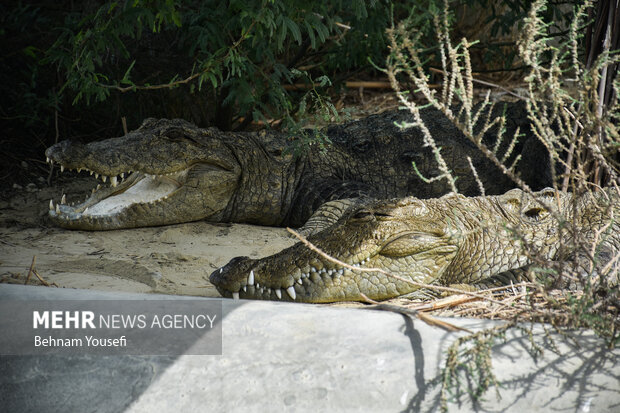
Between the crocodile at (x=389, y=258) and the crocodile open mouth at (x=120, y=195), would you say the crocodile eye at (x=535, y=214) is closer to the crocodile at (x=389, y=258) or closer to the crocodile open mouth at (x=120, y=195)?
the crocodile at (x=389, y=258)

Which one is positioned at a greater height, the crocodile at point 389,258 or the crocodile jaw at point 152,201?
the crocodile at point 389,258

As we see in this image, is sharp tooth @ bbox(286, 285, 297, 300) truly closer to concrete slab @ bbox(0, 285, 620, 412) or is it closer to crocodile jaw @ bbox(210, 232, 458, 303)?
crocodile jaw @ bbox(210, 232, 458, 303)

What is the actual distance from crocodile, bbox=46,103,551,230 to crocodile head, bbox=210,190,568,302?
2.19 m

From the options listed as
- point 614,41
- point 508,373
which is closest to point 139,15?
point 614,41

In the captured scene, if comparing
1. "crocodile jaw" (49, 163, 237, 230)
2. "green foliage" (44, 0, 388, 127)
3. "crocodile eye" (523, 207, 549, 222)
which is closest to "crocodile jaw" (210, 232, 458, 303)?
"crocodile eye" (523, 207, 549, 222)

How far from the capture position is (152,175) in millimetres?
5410

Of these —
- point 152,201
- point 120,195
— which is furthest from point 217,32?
point 120,195

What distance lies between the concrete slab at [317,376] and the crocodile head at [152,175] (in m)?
2.99

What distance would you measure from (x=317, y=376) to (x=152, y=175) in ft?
12.1

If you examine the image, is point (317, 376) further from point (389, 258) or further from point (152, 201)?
point (152, 201)

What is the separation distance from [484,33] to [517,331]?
7.59m

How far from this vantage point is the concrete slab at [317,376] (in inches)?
79.0

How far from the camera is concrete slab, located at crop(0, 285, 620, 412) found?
6.59 feet

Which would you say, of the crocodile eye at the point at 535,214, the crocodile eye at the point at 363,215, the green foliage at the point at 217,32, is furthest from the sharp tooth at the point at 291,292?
the green foliage at the point at 217,32
